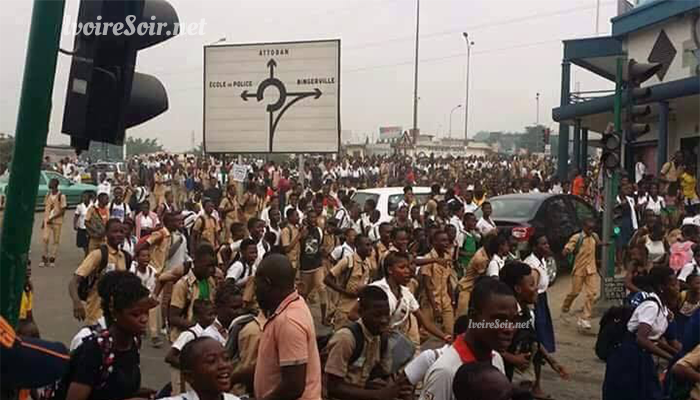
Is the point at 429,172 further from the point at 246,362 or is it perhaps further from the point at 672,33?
the point at 246,362

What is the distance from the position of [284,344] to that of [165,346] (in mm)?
5675

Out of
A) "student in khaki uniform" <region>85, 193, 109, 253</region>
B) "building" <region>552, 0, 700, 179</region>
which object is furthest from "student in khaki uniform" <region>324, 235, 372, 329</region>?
"building" <region>552, 0, 700, 179</region>

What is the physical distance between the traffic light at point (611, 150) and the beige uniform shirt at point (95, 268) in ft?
23.1

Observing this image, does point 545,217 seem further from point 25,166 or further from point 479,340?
point 25,166

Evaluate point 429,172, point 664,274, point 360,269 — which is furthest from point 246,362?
point 429,172

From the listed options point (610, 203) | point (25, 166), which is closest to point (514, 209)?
point (610, 203)

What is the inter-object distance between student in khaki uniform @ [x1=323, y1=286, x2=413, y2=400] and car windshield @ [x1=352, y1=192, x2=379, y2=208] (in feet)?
32.7

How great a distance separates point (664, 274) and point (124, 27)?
13.7 feet

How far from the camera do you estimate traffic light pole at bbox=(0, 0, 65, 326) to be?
2980mm

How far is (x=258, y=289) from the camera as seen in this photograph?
150 inches

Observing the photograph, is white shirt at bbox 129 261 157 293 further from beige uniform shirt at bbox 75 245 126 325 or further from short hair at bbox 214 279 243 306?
short hair at bbox 214 279 243 306

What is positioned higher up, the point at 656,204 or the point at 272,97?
the point at 272,97

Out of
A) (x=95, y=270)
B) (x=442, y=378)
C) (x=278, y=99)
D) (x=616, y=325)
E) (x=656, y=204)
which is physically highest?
(x=278, y=99)

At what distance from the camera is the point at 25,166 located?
2973 mm
